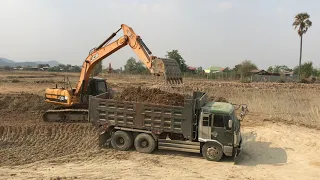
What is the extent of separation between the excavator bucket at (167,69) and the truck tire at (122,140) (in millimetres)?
2865

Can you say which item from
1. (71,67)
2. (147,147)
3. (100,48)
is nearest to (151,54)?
(100,48)

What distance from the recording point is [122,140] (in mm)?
12336

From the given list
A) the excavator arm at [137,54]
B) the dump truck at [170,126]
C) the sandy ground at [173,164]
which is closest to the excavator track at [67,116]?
the excavator arm at [137,54]

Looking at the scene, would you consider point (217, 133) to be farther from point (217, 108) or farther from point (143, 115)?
point (143, 115)

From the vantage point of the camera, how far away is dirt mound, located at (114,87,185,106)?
1184 centimetres

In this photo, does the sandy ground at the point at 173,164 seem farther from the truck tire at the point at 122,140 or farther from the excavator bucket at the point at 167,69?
the excavator bucket at the point at 167,69

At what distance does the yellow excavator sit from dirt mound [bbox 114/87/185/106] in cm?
173

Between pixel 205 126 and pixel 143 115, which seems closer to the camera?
pixel 205 126

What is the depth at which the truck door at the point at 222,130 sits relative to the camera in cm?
1113

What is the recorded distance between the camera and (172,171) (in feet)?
32.9

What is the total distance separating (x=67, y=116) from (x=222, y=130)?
30.3ft

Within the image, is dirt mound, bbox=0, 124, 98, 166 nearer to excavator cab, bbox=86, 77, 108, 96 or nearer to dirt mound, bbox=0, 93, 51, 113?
excavator cab, bbox=86, 77, 108, 96

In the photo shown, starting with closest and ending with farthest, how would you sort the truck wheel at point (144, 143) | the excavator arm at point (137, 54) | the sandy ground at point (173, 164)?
the sandy ground at point (173, 164) < the truck wheel at point (144, 143) < the excavator arm at point (137, 54)

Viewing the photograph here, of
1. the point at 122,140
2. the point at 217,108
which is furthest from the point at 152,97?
the point at 217,108
